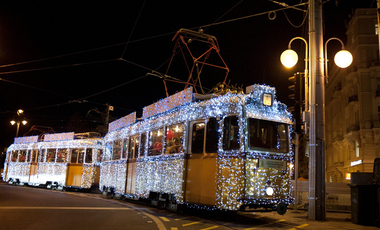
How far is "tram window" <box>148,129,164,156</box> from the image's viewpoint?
35.4 ft

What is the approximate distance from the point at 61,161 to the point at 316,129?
15.7m

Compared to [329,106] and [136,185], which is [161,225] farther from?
[329,106]

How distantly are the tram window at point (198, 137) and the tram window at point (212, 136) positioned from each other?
0.26 metres

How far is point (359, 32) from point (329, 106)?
1280cm

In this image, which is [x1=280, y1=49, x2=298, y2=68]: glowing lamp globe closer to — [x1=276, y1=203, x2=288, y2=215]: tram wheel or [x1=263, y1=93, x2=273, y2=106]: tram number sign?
[x1=263, y1=93, x2=273, y2=106]: tram number sign

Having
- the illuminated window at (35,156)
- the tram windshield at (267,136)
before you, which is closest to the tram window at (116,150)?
the tram windshield at (267,136)

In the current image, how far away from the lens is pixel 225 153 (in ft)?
26.9

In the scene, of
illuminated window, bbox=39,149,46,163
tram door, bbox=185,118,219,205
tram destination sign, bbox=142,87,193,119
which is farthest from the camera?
illuminated window, bbox=39,149,46,163

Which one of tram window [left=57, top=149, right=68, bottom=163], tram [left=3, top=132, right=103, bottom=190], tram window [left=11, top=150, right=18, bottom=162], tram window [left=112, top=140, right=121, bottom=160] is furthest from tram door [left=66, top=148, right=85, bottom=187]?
tram window [left=11, top=150, right=18, bottom=162]

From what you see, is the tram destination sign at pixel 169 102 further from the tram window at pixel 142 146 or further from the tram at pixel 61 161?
the tram at pixel 61 161

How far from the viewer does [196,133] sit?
9.16 metres

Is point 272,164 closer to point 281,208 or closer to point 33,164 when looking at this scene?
point 281,208

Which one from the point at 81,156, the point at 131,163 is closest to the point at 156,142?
the point at 131,163

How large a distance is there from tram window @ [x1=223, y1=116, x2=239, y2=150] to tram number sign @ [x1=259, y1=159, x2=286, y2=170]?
0.69m
